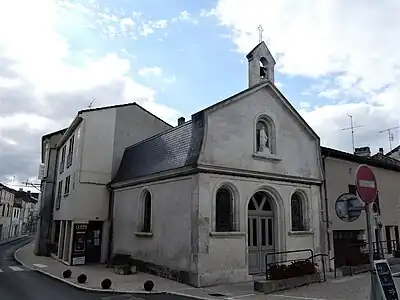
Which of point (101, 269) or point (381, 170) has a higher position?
point (381, 170)

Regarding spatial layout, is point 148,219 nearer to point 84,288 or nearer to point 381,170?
point 84,288

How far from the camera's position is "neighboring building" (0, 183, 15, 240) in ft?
162

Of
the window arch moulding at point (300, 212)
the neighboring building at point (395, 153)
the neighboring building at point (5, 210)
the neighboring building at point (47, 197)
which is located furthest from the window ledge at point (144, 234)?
the neighboring building at point (5, 210)

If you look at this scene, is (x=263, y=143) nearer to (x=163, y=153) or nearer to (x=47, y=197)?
(x=163, y=153)

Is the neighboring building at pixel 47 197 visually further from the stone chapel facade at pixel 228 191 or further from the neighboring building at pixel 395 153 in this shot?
the neighboring building at pixel 395 153

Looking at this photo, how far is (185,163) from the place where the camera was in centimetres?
1354

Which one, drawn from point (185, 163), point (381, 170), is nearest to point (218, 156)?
Answer: point (185, 163)

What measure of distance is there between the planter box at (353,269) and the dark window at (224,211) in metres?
5.22

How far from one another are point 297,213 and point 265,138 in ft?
12.5

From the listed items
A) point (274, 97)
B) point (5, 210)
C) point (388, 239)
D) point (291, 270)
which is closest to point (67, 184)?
point (274, 97)

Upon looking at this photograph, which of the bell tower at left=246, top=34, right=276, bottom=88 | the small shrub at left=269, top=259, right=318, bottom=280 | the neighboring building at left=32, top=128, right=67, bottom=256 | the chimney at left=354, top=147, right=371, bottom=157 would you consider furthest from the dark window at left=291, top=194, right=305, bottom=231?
the neighboring building at left=32, top=128, right=67, bottom=256

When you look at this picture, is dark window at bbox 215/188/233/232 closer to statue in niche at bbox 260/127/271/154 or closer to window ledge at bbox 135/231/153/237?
statue in niche at bbox 260/127/271/154

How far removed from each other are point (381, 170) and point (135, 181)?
1360 centimetres

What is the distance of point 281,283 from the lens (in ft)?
37.7
